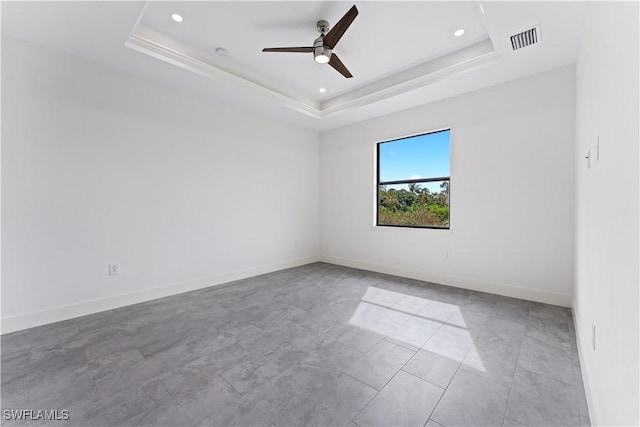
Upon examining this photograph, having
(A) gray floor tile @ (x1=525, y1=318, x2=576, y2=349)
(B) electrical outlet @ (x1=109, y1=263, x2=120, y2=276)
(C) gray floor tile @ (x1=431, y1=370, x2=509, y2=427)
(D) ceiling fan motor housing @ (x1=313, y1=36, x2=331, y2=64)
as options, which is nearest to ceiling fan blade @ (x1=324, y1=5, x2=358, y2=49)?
(D) ceiling fan motor housing @ (x1=313, y1=36, x2=331, y2=64)

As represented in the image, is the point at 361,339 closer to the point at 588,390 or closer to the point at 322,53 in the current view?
the point at 588,390

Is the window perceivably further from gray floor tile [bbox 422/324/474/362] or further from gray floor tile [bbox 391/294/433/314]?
gray floor tile [bbox 422/324/474/362]

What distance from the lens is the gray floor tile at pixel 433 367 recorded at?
1794 mm

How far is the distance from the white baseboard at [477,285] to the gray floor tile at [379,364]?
208cm

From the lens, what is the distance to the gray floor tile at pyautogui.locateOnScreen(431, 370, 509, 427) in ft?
4.73

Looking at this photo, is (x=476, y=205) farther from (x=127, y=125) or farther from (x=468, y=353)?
(x=127, y=125)

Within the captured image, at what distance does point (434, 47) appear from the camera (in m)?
3.08

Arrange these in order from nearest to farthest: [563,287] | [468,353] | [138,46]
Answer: [468,353], [138,46], [563,287]

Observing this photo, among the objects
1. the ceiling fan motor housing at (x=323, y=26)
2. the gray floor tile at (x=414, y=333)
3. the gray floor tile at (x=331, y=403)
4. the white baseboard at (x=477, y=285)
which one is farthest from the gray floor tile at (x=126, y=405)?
the white baseboard at (x=477, y=285)

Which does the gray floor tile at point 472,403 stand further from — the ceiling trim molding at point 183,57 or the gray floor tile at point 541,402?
the ceiling trim molding at point 183,57

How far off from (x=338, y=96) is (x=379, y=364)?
4.04m

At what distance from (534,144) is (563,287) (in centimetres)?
173

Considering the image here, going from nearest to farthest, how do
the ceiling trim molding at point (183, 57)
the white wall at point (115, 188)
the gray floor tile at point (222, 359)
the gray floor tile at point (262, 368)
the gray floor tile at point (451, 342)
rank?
the gray floor tile at point (262, 368), the gray floor tile at point (222, 359), the gray floor tile at point (451, 342), the white wall at point (115, 188), the ceiling trim molding at point (183, 57)

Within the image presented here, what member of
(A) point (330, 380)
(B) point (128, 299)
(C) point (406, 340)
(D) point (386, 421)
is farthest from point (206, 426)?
(B) point (128, 299)
